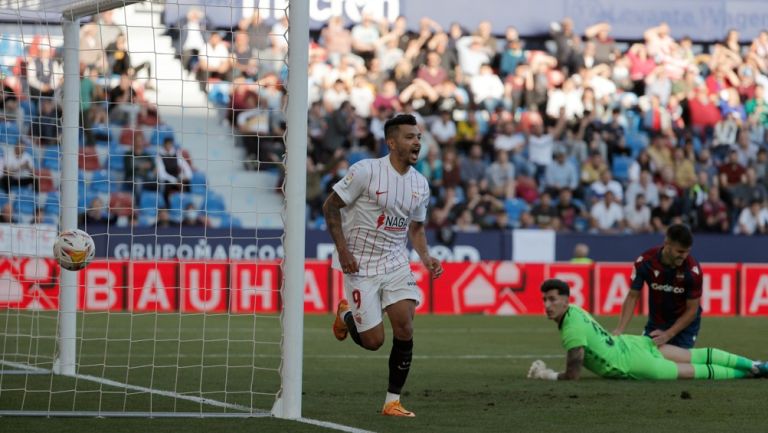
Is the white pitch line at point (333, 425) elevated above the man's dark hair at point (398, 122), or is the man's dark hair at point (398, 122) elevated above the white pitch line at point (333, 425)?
the man's dark hair at point (398, 122)

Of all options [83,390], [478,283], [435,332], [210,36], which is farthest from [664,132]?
[83,390]

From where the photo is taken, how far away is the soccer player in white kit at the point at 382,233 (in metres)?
9.20

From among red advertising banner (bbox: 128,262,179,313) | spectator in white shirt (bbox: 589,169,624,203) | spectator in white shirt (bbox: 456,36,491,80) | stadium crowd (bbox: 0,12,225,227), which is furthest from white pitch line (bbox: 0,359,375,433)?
spectator in white shirt (bbox: 456,36,491,80)

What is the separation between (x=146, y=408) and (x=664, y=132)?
21.0 meters

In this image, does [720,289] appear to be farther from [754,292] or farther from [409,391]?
[409,391]

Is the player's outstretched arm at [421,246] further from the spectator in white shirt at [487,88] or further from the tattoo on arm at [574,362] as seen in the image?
the spectator in white shirt at [487,88]

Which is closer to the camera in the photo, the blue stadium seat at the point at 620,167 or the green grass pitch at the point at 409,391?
the green grass pitch at the point at 409,391

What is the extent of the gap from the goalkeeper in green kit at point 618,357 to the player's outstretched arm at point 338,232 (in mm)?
2820

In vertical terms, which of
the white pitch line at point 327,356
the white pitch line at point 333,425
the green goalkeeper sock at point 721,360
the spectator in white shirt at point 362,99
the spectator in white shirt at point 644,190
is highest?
the spectator in white shirt at point 362,99

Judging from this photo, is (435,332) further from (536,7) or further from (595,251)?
(536,7)

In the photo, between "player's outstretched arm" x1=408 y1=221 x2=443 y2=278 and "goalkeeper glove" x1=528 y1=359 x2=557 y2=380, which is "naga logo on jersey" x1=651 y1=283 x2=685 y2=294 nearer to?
"goalkeeper glove" x1=528 y1=359 x2=557 y2=380

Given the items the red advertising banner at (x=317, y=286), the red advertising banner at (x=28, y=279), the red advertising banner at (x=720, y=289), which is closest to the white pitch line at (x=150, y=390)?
the red advertising banner at (x=28, y=279)

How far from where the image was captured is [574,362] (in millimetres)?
11438

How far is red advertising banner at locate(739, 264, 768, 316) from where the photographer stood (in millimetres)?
23728
